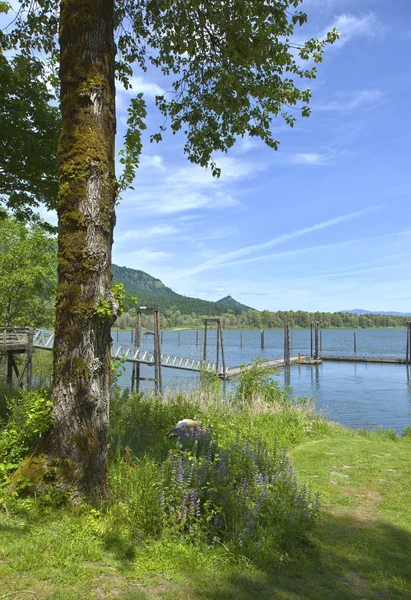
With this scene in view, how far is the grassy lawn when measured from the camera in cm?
297

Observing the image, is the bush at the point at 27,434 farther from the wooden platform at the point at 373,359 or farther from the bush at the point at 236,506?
the wooden platform at the point at 373,359

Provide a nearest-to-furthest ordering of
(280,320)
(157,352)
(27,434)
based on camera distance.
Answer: (27,434)
(157,352)
(280,320)

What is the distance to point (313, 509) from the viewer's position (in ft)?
15.2

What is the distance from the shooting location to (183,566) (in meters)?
3.42

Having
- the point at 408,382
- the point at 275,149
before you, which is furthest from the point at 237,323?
the point at 275,149

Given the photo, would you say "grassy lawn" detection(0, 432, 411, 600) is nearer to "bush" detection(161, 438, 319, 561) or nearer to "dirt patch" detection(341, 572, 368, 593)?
"dirt patch" detection(341, 572, 368, 593)

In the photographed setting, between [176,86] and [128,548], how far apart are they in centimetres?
679

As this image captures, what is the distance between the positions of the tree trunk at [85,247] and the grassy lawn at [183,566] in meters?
0.61

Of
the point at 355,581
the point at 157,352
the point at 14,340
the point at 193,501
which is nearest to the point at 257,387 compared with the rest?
the point at 157,352

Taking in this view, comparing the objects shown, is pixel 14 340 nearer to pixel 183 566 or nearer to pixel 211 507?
pixel 211 507

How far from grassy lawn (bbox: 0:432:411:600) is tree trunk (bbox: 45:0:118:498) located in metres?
0.61

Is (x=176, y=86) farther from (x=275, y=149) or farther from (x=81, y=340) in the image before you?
(x=81, y=340)

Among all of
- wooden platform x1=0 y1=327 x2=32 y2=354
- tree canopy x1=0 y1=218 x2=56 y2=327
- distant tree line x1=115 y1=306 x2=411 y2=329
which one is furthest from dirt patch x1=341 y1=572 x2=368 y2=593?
distant tree line x1=115 y1=306 x2=411 y2=329

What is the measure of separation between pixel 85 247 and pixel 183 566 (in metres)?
2.91
